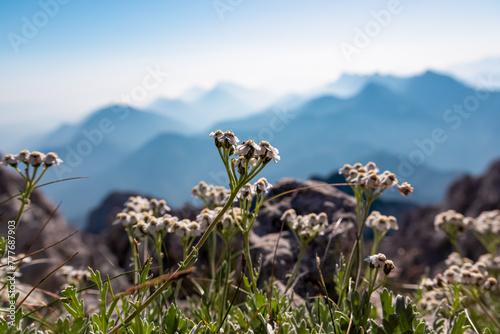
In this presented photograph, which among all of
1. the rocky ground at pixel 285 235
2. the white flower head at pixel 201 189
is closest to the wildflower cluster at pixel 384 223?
the rocky ground at pixel 285 235

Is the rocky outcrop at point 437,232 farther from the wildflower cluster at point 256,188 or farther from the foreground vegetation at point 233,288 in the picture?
the wildflower cluster at point 256,188

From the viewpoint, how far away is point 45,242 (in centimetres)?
830

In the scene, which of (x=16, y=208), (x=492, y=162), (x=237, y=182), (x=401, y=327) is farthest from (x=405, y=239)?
(x=237, y=182)

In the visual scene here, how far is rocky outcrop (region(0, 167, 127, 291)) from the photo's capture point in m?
7.89

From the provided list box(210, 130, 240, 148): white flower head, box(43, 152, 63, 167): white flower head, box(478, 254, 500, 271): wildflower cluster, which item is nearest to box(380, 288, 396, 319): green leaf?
box(210, 130, 240, 148): white flower head

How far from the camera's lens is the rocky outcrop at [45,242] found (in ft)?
25.9

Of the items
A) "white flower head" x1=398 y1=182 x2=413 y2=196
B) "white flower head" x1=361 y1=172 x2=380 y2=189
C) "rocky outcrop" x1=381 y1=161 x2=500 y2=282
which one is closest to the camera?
"white flower head" x1=398 y1=182 x2=413 y2=196

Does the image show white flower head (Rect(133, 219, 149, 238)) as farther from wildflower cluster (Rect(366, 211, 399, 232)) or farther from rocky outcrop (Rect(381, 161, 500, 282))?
rocky outcrop (Rect(381, 161, 500, 282))

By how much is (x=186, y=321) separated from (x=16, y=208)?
6.61 m

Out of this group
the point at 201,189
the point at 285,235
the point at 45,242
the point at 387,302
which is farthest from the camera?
the point at 45,242

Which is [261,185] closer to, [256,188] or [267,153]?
[256,188]

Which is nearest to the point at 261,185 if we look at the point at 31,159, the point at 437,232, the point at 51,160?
the point at 51,160

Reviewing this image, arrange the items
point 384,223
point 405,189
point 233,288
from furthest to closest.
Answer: point 233,288, point 384,223, point 405,189

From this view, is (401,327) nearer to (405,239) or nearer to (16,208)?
(16,208)
